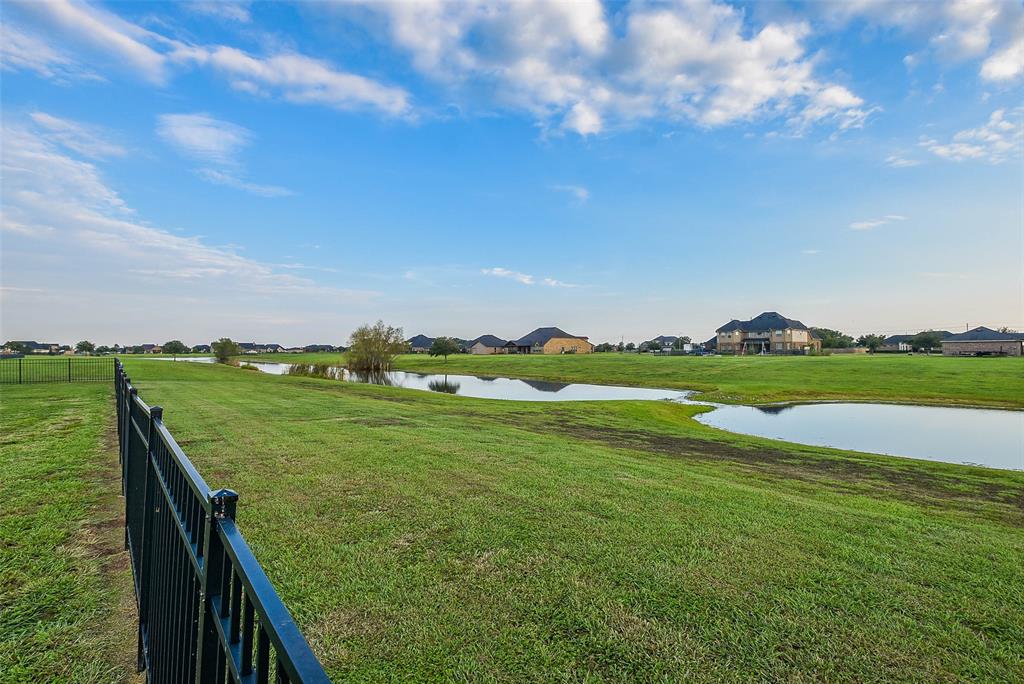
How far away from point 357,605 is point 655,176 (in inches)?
1310

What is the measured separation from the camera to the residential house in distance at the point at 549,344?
129m

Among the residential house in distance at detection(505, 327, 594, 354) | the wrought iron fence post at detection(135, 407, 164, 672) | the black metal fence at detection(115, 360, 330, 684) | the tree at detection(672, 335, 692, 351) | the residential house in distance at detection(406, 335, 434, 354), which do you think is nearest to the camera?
the black metal fence at detection(115, 360, 330, 684)

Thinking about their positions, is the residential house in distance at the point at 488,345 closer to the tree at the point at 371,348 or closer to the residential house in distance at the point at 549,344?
the residential house in distance at the point at 549,344

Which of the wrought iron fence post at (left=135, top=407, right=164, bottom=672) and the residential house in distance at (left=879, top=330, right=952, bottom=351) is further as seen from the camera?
the residential house in distance at (left=879, top=330, right=952, bottom=351)

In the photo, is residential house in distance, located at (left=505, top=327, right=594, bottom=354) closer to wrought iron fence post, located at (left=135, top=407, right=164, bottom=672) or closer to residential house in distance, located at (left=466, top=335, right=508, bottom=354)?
residential house in distance, located at (left=466, top=335, right=508, bottom=354)

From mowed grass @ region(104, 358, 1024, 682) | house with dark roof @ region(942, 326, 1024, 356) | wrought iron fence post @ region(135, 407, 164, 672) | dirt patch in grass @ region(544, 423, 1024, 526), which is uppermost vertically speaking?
house with dark roof @ region(942, 326, 1024, 356)

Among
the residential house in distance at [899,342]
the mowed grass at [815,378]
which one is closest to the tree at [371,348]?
the mowed grass at [815,378]

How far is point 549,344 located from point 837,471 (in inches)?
4610

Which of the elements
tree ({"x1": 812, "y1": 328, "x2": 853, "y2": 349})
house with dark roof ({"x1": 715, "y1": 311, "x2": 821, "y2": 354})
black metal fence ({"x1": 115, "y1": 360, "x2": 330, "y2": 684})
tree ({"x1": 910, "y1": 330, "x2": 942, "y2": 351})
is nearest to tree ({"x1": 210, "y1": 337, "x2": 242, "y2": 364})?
black metal fence ({"x1": 115, "y1": 360, "x2": 330, "y2": 684})

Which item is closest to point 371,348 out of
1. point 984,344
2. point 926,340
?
point 984,344

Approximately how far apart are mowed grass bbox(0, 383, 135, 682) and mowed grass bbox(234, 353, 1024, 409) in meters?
34.0

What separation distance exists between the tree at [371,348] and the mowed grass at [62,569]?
177 feet

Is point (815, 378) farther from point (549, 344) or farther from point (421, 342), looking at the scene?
point (421, 342)

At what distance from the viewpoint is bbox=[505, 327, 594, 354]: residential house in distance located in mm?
128875
